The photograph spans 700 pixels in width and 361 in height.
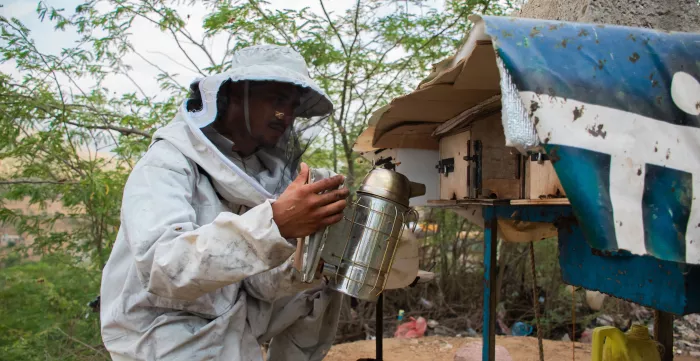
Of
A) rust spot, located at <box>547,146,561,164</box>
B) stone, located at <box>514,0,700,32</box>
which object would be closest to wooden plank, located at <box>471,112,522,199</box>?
stone, located at <box>514,0,700,32</box>

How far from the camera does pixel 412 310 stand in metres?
6.27

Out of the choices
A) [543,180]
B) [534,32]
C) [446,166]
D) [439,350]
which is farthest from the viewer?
[439,350]

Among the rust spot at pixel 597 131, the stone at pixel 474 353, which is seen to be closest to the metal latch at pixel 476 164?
the rust spot at pixel 597 131

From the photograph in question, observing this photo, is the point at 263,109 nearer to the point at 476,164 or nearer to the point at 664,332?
the point at 476,164

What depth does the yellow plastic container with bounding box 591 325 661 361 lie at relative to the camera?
234 centimetres

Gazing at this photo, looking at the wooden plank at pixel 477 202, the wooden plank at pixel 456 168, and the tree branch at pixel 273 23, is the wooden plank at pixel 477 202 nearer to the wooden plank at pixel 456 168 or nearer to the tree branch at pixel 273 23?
the wooden plank at pixel 456 168

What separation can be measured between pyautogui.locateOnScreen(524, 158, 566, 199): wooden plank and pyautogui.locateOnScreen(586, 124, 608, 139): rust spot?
0.59m

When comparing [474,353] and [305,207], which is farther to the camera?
[474,353]

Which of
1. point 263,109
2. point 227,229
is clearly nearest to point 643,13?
point 263,109

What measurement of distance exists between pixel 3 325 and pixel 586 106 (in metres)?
4.81

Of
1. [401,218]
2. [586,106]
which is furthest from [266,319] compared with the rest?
[586,106]

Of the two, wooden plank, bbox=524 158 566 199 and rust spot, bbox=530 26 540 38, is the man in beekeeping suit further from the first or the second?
wooden plank, bbox=524 158 566 199

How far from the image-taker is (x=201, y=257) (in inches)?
62.9

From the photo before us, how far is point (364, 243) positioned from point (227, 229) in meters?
0.48
